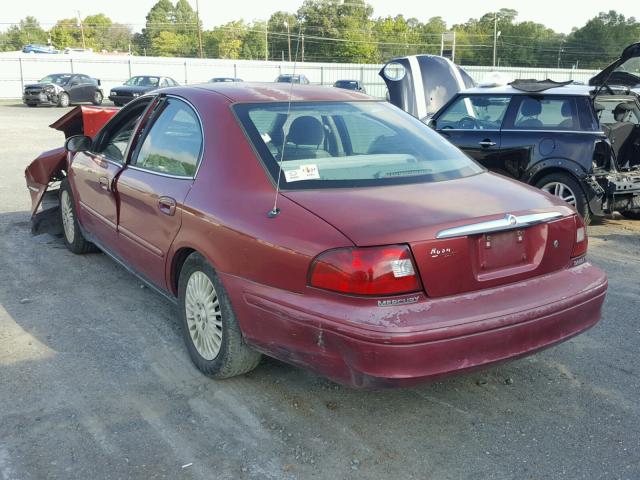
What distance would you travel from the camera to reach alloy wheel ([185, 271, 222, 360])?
3.40 meters

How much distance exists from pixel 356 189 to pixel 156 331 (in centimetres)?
187

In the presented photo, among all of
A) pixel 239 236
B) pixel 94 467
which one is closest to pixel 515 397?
pixel 239 236

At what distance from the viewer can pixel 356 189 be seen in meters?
3.12

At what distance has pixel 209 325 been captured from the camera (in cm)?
347

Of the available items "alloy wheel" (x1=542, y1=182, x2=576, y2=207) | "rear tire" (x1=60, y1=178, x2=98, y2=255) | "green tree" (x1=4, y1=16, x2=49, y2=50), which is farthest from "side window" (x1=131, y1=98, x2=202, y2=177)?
"green tree" (x1=4, y1=16, x2=49, y2=50)

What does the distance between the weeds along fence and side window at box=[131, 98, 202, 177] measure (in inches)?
1184

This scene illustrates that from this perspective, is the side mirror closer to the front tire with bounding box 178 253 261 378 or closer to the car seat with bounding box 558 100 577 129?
the front tire with bounding box 178 253 261 378

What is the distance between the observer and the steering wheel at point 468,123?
7.92 m

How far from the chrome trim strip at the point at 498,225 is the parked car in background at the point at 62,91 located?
29.3 metres

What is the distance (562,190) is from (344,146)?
169 inches

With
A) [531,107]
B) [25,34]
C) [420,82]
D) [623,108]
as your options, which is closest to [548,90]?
[531,107]

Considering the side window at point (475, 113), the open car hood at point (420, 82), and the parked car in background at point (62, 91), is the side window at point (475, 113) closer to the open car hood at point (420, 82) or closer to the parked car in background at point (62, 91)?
the open car hood at point (420, 82)

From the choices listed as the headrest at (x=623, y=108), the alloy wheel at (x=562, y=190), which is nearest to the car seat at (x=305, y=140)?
the alloy wheel at (x=562, y=190)

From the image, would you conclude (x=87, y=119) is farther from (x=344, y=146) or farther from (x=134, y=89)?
(x=134, y=89)
